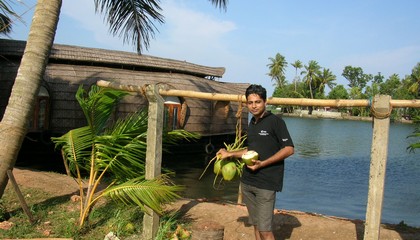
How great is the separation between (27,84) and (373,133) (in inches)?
138

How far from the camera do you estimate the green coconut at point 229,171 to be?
3.32m

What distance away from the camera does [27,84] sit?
4.20 metres

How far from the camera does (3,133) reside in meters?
4.09

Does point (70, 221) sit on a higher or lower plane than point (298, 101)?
lower

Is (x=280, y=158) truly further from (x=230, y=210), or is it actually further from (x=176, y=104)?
(x=176, y=104)

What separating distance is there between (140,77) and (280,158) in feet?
38.0

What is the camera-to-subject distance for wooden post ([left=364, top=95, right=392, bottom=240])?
315 cm

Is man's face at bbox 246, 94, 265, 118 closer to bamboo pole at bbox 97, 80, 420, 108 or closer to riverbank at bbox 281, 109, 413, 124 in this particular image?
bamboo pole at bbox 97, 80, 420, 108

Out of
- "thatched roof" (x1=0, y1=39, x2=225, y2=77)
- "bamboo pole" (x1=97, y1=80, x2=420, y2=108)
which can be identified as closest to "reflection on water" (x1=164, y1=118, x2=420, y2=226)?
"thatched roof" (x1=0, y1=39, x2=225, y2=77)

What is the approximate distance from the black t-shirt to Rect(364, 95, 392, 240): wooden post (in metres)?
0.77

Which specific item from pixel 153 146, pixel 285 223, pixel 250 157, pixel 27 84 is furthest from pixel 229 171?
pixel 27 84

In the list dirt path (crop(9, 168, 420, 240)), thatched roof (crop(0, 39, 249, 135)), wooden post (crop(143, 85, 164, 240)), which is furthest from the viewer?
thatched roof (crop(0, 39, 249, 135))

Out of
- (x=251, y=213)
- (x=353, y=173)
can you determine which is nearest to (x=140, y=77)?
(x=353, y=173)

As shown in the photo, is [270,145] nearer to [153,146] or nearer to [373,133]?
[373,133]
